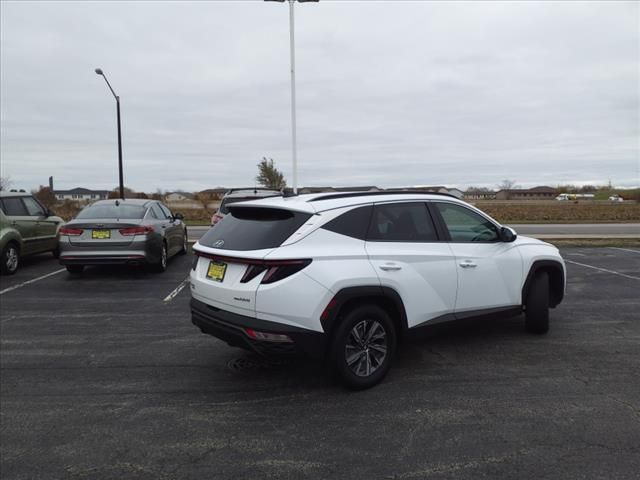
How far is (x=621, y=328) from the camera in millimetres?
5906

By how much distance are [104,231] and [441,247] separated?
21.5 feet

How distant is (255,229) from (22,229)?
27.4ft

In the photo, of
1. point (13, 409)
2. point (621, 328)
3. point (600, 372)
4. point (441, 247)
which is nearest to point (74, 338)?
point (13, 409)

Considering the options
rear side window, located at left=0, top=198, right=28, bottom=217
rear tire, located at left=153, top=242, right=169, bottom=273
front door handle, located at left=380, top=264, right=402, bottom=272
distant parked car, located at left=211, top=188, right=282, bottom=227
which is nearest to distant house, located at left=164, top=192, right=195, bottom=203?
rear side window, located at left=0, top=198, right=28, bottom=217

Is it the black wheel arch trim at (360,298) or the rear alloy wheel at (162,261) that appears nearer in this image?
the black wheel arch trim at (360,298)

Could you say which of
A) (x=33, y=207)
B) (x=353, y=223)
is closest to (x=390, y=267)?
(x=353, y=223)

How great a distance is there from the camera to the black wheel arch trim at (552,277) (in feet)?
17.9

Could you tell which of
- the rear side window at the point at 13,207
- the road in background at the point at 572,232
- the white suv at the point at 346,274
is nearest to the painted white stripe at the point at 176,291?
the white suv at the point at 346,274

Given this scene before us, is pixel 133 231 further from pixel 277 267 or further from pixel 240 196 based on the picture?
pixel 277 267

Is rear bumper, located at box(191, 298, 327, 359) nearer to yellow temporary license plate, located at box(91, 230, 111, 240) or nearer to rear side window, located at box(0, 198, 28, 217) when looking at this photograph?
yellow temporary license plate, located at box(91, 230, 111, 240)

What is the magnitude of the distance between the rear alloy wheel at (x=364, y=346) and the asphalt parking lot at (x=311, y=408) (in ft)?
0.45

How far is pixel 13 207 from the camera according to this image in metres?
10.2

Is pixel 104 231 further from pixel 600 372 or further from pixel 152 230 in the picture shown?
pixel 600 372

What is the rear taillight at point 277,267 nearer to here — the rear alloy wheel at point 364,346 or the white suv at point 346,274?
the white suv at point 346,274
